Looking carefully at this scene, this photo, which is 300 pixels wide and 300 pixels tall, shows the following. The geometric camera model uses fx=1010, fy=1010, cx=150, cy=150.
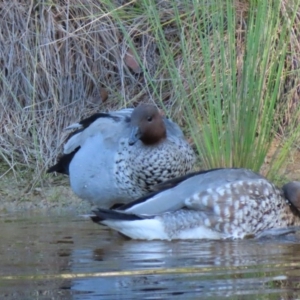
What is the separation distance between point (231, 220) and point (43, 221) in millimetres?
1523

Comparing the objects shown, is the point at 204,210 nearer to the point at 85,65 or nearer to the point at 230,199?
the point at 230,199

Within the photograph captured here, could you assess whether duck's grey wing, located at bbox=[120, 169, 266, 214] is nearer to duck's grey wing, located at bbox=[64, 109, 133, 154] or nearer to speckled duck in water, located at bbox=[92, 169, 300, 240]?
speckled duck in water, located at bbox=[92, 169, 300, 240]

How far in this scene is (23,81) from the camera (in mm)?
8820

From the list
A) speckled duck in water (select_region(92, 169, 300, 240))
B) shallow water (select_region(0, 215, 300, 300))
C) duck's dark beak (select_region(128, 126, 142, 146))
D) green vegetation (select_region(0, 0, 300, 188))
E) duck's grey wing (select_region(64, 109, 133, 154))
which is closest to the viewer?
shallow water (select_region(0, 215, 300, 300))

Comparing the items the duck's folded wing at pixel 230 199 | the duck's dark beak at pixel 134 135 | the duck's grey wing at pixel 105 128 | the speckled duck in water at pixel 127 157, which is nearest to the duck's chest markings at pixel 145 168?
the speckled duck in water at pixel 127 157

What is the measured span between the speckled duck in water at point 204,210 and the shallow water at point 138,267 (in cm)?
13

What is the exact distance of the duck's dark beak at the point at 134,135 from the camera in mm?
6699

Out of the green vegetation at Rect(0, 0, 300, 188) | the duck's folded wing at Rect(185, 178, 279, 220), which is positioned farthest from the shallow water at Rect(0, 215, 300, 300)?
the green vegetation at Rect(0, 0, 300, 188)

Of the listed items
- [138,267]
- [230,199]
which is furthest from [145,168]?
[138,267]

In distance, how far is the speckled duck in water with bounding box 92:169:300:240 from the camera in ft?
19.7

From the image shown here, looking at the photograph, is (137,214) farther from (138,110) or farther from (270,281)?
(270,281)

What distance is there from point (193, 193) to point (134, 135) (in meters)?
0.81

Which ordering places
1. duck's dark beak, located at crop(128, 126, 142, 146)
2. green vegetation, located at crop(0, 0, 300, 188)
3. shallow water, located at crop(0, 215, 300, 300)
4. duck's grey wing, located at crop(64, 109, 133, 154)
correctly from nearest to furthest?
shallow water, located at crop(0, 215, 300, 300)
duck's dark beak, located at crop(128, 126, 142, 146)
duck's grey wing, located at crop(64, 109, 133, 154)
green vegetation, located at crop(0, 0, 300, 188)

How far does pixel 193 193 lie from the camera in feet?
20.0
